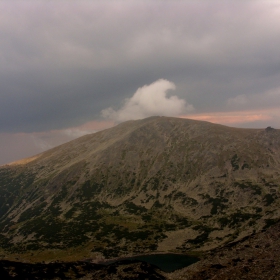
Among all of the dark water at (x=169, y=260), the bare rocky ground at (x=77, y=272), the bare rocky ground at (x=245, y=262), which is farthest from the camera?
the dark water at (x=169, y=260)

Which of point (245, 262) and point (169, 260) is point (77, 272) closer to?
point (245, 262)

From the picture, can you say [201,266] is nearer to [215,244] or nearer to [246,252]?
[246,252]

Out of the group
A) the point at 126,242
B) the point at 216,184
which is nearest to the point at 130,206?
the point at 126,242

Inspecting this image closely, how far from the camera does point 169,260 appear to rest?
108 meters

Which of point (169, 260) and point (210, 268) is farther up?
point (210, 268)

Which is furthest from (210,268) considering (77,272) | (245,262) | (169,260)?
(169,260)

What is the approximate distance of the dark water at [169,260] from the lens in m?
98.0

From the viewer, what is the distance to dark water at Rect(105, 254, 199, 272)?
98.0 metres

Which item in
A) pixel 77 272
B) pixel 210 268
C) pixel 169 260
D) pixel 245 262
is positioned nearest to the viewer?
pixel 245 262

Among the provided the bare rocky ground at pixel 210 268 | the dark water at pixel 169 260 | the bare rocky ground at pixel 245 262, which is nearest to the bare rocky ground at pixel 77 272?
the bare rocky ground at pixel 210 268

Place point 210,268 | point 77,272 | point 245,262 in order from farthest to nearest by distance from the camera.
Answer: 1. point 77,272
2. point 210,268
3. point 245,262

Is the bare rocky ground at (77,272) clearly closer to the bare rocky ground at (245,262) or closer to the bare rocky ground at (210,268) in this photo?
the bare rocky ground at (210,268)

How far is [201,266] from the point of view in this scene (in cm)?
6556

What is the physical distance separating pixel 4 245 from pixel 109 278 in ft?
401
